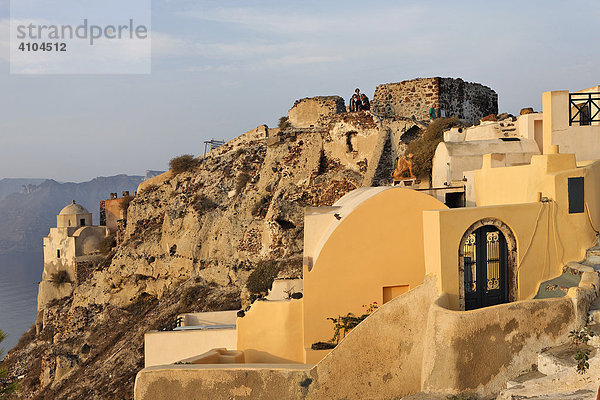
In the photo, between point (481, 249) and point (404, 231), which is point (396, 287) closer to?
point (404, 231)

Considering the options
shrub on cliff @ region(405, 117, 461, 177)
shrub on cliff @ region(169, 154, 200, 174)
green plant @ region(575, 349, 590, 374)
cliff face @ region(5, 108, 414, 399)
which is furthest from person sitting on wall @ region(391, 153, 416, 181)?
shrub on cliff @ region(169, 154, 200, 174)

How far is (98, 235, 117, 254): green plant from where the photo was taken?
39369 millimetres

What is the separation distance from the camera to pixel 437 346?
9312 millimetres

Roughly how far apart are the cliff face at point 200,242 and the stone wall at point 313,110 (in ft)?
4.69

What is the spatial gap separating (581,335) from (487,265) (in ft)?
6.69

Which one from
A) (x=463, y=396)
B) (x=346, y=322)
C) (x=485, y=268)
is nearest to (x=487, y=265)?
(x=485, y=268)

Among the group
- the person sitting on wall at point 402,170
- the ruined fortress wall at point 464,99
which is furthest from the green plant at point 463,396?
the ruined fortress wall at point 464,99

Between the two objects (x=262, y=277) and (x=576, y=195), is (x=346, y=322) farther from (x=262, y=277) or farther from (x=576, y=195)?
(x=262, y=277)

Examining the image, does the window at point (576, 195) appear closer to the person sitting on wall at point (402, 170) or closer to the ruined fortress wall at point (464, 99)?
the person sitting on wall at point (402, 170)

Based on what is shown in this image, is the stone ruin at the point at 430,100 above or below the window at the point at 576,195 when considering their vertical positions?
above

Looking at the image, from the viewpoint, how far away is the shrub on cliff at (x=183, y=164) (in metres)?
35.6

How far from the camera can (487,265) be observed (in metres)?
10.4

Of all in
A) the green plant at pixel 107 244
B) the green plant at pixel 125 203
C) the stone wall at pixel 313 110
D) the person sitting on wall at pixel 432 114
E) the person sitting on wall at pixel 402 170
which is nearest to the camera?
the person sitting on wall at pixel 402 170

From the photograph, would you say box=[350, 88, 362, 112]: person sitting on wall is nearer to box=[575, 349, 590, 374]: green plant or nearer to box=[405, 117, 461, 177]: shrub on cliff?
box=[405, 117, 461, 177]: shrub on cliff
